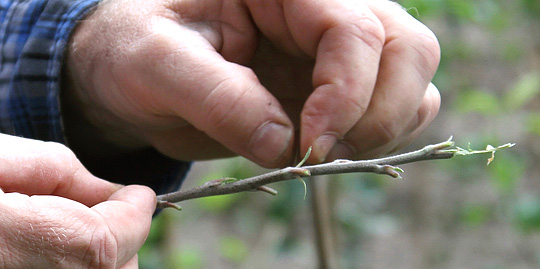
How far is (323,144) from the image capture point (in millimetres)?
497

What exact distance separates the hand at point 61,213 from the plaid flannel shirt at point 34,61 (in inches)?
9.6

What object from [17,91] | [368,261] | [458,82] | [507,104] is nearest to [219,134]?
[17,91]

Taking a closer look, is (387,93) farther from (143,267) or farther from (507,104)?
(143,267)

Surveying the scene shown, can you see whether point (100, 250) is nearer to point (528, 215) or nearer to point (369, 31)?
point (369, 31)

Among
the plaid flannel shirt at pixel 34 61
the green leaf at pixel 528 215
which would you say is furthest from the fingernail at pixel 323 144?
the green leaf at pixel 528 215

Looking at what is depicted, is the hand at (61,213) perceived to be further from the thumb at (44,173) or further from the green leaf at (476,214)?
the green leaf at (476,214)

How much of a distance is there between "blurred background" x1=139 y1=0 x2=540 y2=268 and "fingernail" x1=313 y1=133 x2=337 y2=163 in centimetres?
68

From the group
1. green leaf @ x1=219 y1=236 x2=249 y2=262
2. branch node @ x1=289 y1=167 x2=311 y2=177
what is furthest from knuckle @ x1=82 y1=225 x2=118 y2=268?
green leaf @ x1=219 y1=236 x2=249 y2=262

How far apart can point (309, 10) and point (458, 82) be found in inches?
57.6

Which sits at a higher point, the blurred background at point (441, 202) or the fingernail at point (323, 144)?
the fingernail at point (323, 144)

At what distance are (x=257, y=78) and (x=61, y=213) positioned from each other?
23cm

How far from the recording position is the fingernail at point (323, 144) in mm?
497

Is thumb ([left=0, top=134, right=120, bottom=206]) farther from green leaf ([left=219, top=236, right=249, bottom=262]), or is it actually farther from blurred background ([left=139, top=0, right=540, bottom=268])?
green leaf ([left=219, top=236, right=249, bottom=262])

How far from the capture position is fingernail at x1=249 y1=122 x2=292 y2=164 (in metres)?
0.50
